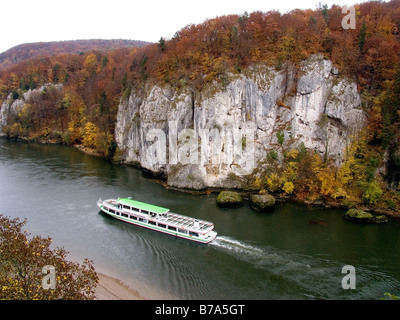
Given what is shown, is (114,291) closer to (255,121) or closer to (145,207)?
(145,207)

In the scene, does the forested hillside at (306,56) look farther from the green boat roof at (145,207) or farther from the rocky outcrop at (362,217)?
the green boat roof at (145,207)

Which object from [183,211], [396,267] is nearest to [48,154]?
[183,211]

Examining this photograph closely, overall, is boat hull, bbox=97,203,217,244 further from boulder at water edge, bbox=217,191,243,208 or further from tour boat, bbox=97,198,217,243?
boulder at water edge, bbox=217,191,243,208
